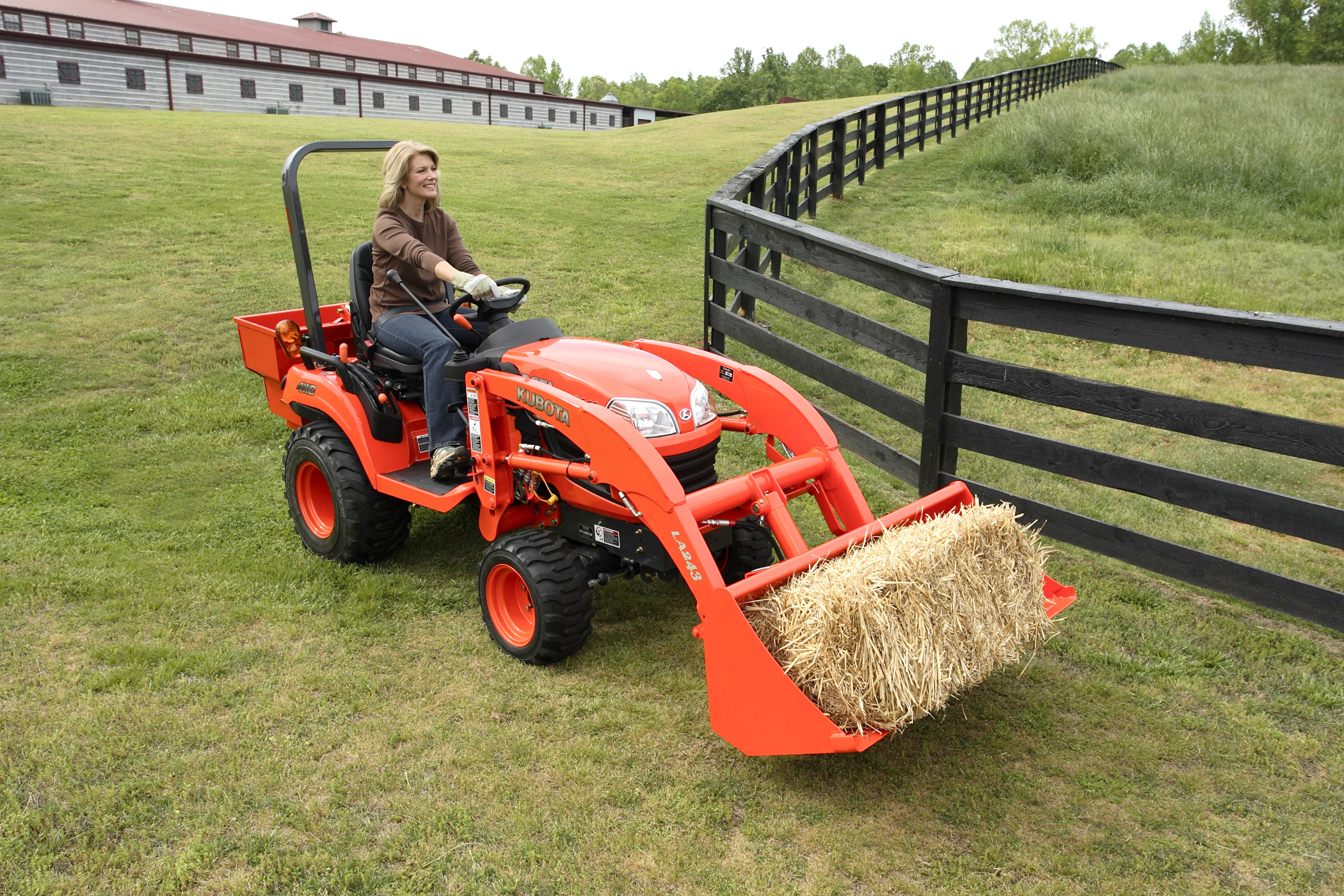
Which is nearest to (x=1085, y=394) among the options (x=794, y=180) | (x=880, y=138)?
(x=794, y=180)

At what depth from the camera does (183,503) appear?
5.55 meters

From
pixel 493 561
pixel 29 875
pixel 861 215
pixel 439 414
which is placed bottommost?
pixel 29 875

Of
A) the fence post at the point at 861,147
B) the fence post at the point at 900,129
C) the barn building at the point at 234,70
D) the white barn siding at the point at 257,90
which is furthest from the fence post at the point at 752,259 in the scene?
the white barn siding at the point at 257,90

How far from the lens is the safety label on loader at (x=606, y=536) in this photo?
13.3ft

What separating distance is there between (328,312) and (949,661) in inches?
172

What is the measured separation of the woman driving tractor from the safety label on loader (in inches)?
32.8

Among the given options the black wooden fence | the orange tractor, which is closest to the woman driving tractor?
the orange tractor

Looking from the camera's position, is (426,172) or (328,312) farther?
(328,312)

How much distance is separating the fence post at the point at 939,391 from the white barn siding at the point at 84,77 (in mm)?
31969

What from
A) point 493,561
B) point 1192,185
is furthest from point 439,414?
point 1192,185

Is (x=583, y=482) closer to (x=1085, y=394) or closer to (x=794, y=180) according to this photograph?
(x=1085, y=394)

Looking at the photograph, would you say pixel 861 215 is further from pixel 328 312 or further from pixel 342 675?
pixel 342 675

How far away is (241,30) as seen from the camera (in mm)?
41875

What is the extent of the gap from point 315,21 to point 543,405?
186 ft
